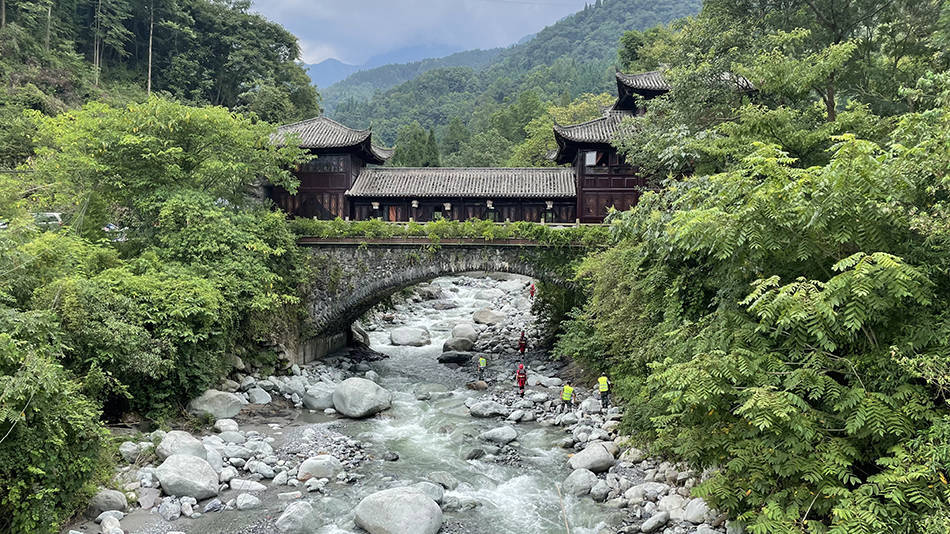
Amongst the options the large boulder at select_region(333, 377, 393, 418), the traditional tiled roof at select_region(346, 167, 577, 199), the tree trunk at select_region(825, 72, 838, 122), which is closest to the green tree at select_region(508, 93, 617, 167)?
the traditional tiled roof at select_region(346, 167, 577, 199)

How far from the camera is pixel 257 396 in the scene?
54.7 ft

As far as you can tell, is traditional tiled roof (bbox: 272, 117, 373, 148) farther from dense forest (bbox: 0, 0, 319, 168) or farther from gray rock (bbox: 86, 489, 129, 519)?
gray rock (bbox: 86, 489, 129, 519)

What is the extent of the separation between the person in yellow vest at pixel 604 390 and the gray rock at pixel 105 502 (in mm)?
11123

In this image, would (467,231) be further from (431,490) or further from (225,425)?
(431,490)

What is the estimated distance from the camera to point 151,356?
519 inches

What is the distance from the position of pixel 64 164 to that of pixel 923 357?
20281mm

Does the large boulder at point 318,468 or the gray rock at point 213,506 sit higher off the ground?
the large boulder at point 318,468

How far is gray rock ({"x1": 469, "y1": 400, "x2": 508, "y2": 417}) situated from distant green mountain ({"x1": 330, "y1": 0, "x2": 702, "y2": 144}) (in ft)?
134

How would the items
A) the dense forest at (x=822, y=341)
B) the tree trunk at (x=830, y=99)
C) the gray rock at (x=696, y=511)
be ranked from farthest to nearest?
1. the tree trunk at (x=830, y=99)
2. the gray rock at (x=696, y=511)
3. the dense forest at (x=822, y=341)

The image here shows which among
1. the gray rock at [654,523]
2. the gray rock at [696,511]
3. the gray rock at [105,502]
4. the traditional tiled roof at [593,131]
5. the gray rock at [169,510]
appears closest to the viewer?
the gray rock at [696,511]

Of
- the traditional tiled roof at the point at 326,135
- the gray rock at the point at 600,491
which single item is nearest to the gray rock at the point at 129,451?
the gray rock at the point at 600,491

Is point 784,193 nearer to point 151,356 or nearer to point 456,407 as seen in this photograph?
point 456,407

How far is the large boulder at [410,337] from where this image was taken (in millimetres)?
26328

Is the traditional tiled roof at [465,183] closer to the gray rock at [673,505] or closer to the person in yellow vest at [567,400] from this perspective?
the person in yellow vest at [567,400]
